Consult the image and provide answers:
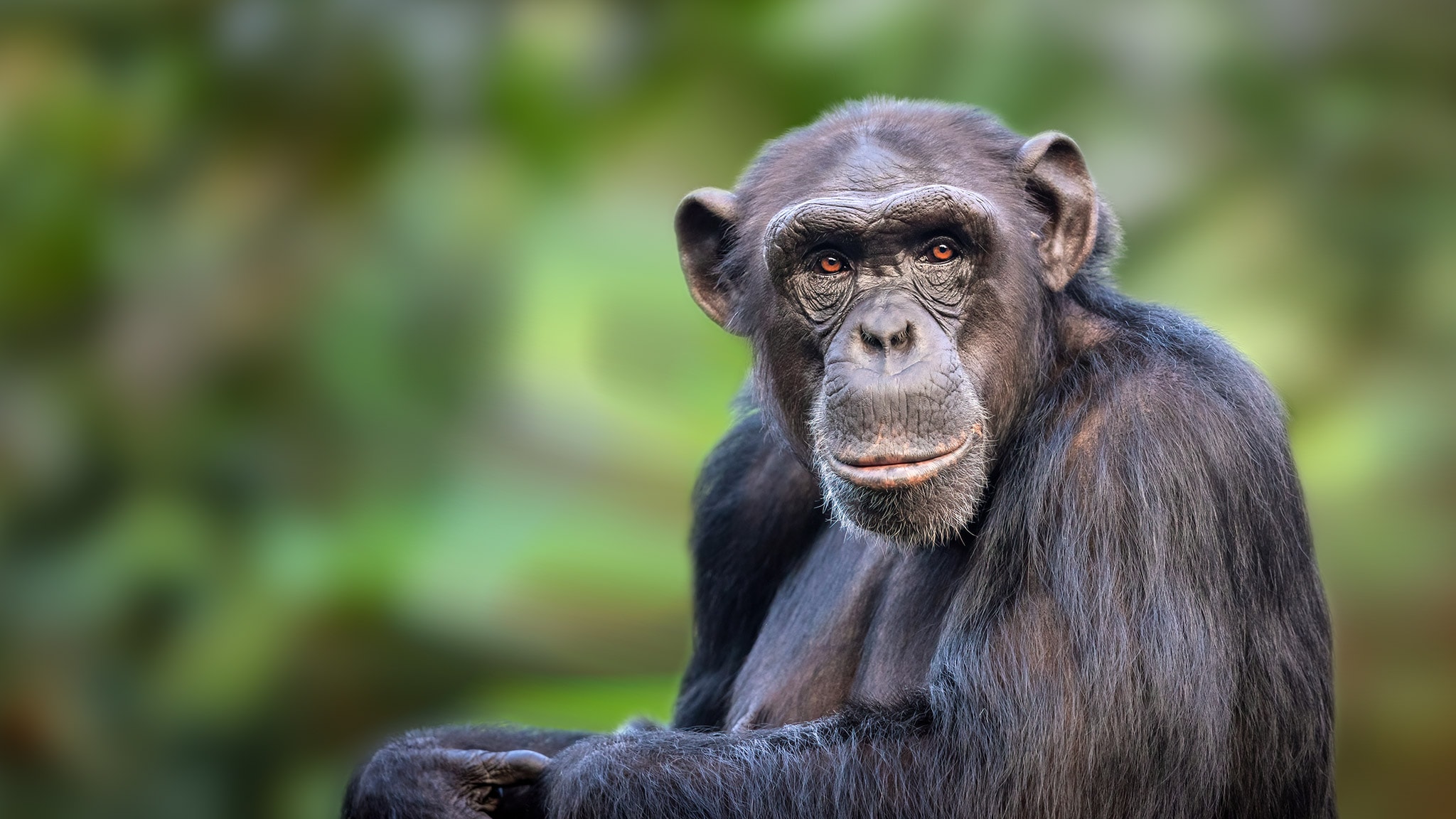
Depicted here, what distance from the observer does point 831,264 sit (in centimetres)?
376

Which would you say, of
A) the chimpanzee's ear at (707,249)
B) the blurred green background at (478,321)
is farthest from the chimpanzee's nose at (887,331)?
the blurred green background at (478,321)

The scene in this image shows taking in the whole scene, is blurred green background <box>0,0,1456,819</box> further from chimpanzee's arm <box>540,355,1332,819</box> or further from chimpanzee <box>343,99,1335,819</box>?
chimpanzee's arm <box>540,355,1332,819</box>

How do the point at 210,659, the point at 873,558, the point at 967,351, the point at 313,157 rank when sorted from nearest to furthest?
1. the point at 967,351
2. the point at 873,558
3. the point at 210,659
4. the point at 313,157

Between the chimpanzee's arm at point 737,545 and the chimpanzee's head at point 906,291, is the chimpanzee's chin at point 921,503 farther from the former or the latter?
the chimpanzee's arm at point 737,545

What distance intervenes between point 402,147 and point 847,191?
19.2 feet

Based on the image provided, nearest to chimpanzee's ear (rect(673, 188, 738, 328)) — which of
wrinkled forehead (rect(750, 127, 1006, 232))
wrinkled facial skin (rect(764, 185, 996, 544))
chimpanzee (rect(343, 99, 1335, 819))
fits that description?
chimpanzee (rect(343, 99, 1335, 819))

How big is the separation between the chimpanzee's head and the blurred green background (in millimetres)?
3624

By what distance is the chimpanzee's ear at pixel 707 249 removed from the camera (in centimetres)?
426

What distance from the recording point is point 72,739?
7.86 metres

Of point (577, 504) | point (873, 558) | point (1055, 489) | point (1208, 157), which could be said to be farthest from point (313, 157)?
point (1055, 489)

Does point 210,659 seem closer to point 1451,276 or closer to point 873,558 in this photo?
point 873,558

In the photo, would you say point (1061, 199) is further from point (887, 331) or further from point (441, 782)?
point (441, 782)

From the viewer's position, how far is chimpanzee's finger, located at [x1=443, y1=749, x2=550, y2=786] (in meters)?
3.97

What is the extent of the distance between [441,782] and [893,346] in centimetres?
170
